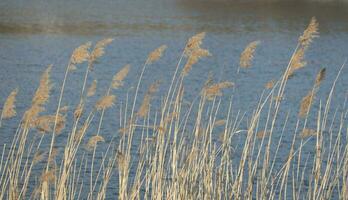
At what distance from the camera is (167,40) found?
3031 centimetres

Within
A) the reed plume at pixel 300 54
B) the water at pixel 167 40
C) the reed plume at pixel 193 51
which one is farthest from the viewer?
the water at pixel 167 40

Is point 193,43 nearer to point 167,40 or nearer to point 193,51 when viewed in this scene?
point 193,51

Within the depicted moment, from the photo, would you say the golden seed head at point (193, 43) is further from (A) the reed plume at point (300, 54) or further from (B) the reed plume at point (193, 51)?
(A) the reed plume at point (300, 54)

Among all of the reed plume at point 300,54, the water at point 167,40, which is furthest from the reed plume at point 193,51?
the water at point 167,40

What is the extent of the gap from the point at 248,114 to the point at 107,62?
27.7 feet

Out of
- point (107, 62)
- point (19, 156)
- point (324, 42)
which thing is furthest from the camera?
point (324, 42)

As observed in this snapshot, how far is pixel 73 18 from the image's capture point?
3656cm

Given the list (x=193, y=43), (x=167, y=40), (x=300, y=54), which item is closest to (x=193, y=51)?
(x=193, y=43)

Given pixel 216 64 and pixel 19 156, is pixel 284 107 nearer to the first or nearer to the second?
pixel 216 64

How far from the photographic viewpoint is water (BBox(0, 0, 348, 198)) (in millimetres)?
20734

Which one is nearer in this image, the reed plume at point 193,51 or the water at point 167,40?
the reed plume at point 193,51

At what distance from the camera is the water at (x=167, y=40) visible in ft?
68.0

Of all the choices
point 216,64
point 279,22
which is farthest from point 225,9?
point 216,64

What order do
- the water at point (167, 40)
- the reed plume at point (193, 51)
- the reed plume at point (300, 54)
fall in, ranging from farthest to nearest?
the water at point (167, 40) < the reed plume at point (193, 51) < the reed plume at point (300, 54)
